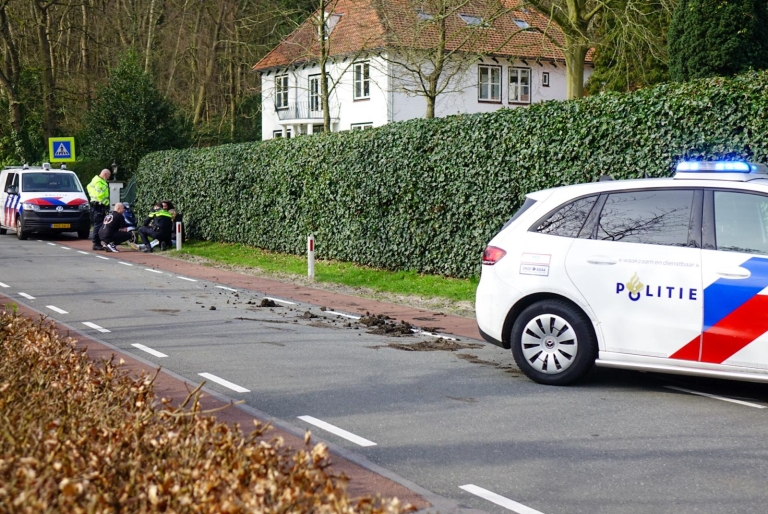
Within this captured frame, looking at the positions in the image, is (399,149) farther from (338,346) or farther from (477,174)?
(338,346)

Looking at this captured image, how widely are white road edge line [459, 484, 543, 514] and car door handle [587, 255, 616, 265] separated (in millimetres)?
3001

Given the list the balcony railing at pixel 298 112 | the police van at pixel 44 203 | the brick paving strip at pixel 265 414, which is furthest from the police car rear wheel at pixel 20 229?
the balcony railing at pixel 298 112

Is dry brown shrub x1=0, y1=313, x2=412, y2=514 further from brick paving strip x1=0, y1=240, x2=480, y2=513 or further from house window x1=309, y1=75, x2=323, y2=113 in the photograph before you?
house window x1=309, y1=75, x2=323, y2=113

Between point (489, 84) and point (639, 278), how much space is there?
37913mm

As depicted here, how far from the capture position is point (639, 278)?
7438 mm

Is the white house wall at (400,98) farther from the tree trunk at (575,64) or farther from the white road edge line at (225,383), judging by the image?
the white road edge line at (225,383)

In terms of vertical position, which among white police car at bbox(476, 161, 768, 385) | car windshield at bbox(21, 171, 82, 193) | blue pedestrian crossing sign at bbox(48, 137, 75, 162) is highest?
blue pedestrian crossing sign at bbox(48, 137, 75, 162)

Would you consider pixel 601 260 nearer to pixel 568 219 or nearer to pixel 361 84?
pixel 568 219

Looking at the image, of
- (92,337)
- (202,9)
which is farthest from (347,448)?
(202,9)

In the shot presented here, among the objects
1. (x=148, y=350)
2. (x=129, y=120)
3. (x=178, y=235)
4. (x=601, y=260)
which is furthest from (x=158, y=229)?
(x=601, y=260)

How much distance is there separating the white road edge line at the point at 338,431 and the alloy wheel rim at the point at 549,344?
2.23 metres

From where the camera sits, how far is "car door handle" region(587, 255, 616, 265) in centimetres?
760

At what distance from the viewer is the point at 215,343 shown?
10.0 m

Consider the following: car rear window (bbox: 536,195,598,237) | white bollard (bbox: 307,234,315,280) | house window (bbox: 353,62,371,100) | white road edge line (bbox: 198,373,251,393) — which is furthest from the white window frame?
car rear window (bbox: 536,195,598,237)
